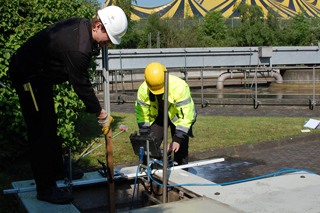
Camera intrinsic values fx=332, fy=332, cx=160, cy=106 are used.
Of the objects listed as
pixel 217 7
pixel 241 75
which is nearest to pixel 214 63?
pixel 241 75

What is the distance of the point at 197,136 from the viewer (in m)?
8.39

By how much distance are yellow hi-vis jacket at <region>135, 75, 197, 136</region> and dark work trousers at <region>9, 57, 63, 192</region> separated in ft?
4.91

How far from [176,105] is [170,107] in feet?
1.13

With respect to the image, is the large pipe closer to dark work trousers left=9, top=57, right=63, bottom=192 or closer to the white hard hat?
dark work trousers left=9, top=57, right=63, bottom=192

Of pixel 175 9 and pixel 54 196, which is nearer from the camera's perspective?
pixel 54 196

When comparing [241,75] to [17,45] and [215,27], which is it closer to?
[17,45]

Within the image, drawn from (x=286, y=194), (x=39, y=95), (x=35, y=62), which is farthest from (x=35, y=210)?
(x=286, y=194)

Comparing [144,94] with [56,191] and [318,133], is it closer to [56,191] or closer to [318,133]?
[56,191]

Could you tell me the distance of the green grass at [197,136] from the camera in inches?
209

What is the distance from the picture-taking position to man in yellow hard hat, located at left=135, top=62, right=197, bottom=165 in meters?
4.56

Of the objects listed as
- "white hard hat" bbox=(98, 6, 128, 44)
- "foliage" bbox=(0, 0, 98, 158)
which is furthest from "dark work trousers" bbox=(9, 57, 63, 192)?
"foliage" bbox=(0, 0, 98, 158)

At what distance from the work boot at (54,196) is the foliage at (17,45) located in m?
1.98

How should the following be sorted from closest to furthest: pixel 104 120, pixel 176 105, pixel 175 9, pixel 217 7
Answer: pixel 104 120
pixel 176 105
pixel 175 9
pixel 217 7

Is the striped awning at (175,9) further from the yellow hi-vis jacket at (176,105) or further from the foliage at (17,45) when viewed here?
the yellow hi-vis jacket at (176,105)
